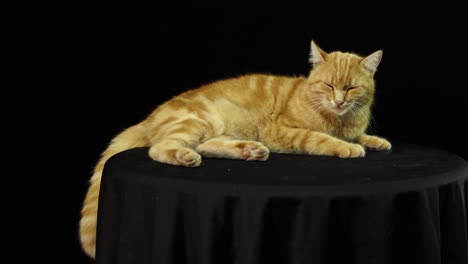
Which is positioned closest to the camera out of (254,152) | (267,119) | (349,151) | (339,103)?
(254,152)

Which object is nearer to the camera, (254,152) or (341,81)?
(254,152)

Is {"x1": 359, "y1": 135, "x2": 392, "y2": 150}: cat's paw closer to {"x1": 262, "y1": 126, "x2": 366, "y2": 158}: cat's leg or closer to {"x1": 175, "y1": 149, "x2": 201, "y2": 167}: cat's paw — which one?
{"x1": 262, "y1": 126, "x2": 366, "y2": 158}: cat's leg

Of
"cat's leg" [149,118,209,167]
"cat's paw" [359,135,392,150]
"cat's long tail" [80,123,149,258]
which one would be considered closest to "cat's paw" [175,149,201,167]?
"cat's leg" [149,118,209,167]

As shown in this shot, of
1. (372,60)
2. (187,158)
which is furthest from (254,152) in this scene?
(372,60)

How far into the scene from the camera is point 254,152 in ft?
7.89

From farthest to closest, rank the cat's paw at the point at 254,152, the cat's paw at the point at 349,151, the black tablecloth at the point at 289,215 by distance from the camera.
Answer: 1. the cat's paw at the point at 349,151
2. the cat's paw at the point at 254,152
3. the black tablecloth at the point at 289,215

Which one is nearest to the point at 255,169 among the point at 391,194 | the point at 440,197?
the point at 391,194

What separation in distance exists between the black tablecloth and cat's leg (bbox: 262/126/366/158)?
0.32m

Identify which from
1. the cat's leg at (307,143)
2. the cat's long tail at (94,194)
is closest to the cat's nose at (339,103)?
the cat's leg at (307,143)

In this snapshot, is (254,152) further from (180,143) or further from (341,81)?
(341,81)

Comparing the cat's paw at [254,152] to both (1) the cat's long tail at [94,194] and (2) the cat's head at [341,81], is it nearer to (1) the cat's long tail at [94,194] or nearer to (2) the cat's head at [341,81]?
(2) the cat's head at [341,81]

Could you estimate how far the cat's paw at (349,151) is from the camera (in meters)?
2.51

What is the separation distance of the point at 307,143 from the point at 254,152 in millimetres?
346

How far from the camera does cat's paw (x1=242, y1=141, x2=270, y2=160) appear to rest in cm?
240
